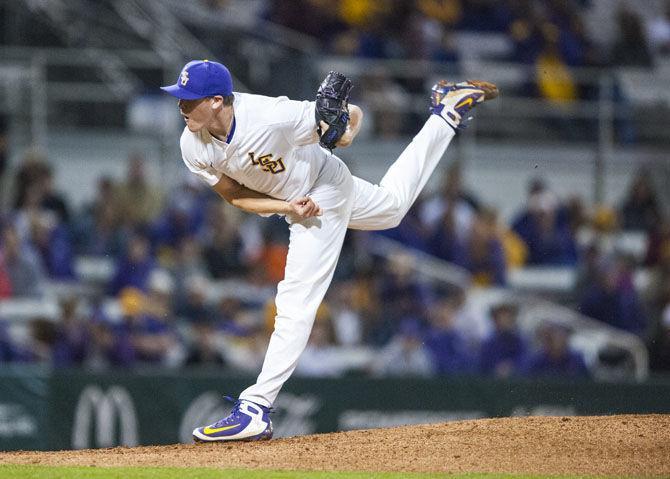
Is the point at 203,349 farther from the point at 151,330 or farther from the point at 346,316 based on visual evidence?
the point at 346,316

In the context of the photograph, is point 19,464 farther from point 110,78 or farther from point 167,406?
point 110,78

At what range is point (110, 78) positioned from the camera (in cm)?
1391

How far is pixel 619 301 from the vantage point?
13.9 metres

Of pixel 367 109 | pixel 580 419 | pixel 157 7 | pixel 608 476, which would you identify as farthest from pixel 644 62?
pixel 608 476

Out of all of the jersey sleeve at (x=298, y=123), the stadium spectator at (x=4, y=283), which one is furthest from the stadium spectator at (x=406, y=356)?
the jersey sleeve at (x=298, y=123)

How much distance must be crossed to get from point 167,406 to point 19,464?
15.1 ft

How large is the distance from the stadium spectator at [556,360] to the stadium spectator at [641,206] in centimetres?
288

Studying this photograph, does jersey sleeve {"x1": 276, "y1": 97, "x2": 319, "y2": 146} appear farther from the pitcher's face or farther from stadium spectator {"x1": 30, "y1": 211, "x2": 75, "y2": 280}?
stadium spectator {"x1": 30, "y1": 211, "x2": 75, "y2": 280}

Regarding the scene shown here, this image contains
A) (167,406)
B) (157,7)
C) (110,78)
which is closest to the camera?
(167,406)

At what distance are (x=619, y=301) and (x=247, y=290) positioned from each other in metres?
4.14

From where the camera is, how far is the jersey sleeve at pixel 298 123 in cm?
720

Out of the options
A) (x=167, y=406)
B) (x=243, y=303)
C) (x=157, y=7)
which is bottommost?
(x=167, y=406)

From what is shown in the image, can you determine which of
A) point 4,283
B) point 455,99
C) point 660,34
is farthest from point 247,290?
point 660,34

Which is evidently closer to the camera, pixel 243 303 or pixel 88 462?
pixel 88 462
